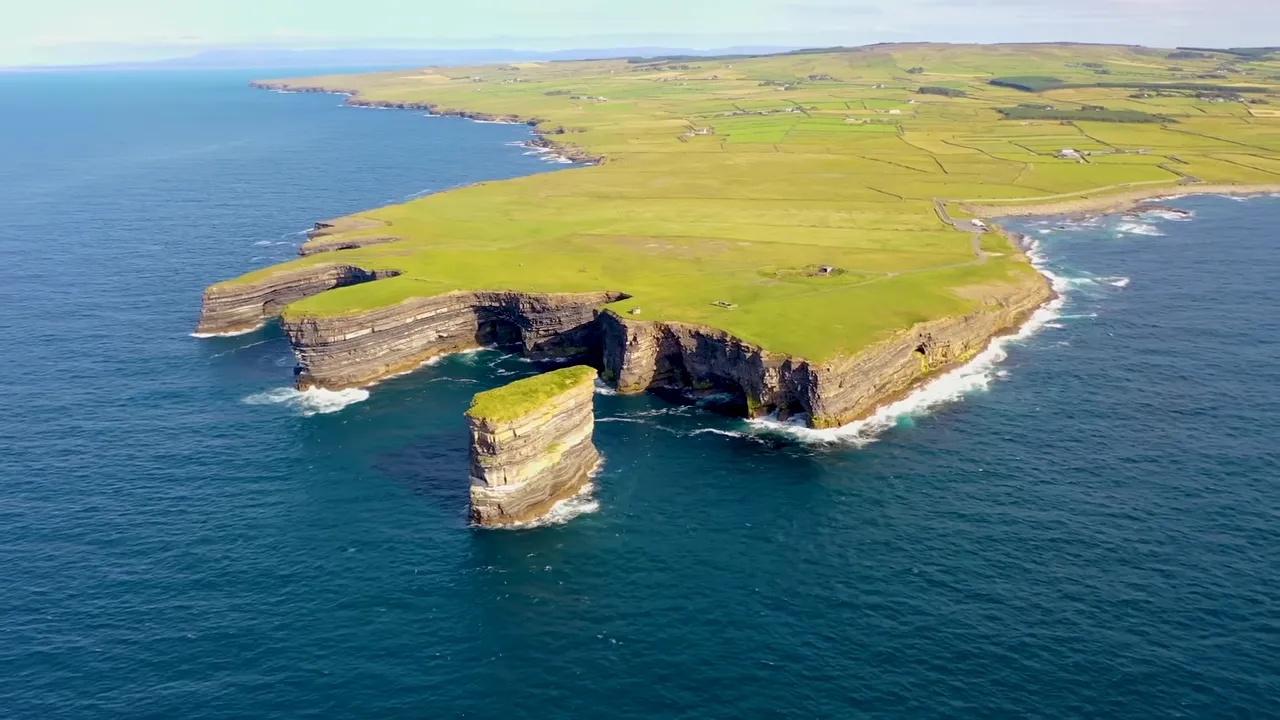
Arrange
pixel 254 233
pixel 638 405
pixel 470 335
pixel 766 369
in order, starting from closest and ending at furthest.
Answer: pixel 766 369 → pixel 638 405 → pixel 470 335 → pixel 254 233

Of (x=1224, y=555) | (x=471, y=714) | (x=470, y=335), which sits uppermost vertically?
(x=470, y=335)

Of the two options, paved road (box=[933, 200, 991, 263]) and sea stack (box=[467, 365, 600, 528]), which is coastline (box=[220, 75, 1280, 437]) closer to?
paved road (box=[933, 200, 991, 263])

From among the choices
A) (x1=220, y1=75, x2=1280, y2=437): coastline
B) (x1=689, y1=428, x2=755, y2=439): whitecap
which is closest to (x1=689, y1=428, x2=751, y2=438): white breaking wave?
(x1=689, y1=428, x2=755, y2=439): whitecap

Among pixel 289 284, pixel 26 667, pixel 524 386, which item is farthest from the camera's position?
pixel 289 284

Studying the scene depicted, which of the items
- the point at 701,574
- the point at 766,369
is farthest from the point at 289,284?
the point at 701,574

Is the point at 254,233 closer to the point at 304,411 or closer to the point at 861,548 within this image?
the point at 304,411

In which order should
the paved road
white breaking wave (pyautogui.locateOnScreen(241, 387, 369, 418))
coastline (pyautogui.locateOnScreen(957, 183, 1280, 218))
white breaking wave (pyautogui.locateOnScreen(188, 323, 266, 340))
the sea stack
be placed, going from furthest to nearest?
1. coastline (pyautogui.locateOnScreen(957, 183, 1280, 218))
2. the paved road
3. white breaking wave (pyautogui.locateOnScreen(188, 323, 266, 340))
4. white breaking wave (pyautogui.locateOnScreen(241, 387, 369, 418))
5. the sea stack

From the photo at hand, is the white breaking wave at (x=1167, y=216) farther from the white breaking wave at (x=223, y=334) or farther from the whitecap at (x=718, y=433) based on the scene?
the white breaking wave at (x=223, y=334)
